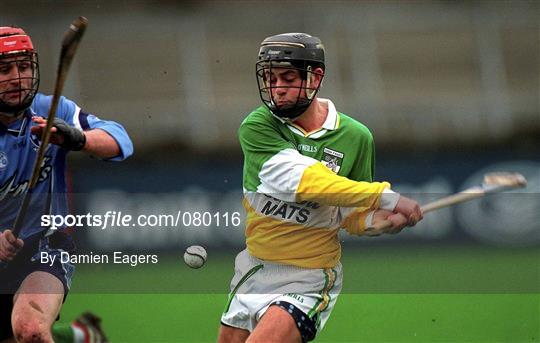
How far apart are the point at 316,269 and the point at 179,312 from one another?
1728mm

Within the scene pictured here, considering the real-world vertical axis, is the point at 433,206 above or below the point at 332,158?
below

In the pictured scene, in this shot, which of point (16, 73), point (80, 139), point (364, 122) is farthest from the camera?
point (364, 122)

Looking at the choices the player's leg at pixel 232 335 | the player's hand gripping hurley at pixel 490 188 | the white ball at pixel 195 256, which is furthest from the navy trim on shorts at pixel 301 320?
the white ball at pixel 195 256

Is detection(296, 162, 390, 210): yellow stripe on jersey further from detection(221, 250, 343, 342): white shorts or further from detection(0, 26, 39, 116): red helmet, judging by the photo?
detection(0, 26, 39, 116): red helmet

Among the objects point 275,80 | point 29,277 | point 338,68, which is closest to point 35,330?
point 29,277

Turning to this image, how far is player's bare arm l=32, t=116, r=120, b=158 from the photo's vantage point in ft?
14.7

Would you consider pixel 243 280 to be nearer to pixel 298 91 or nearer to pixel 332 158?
pixel 332 158

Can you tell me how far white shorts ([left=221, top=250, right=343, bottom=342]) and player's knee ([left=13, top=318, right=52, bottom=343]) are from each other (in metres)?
0.70

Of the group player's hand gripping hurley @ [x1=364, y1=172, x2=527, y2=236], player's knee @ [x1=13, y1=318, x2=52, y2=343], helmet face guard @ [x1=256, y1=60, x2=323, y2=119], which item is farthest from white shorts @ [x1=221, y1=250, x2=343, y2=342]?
player's knee @ [x1=13, y1=318, x2=52, y2=343]

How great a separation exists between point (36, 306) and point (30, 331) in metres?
0.11

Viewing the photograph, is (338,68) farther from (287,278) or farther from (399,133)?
(287,278)

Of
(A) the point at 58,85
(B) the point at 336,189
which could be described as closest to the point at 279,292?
(B) the point at 336,189

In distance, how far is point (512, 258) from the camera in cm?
554

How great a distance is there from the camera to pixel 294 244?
14.6ft
